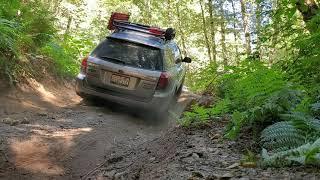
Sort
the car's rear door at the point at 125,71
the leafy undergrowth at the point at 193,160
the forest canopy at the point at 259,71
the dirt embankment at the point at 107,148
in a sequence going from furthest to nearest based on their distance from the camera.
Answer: the car's rear door at the point at 125,71
the forest canopy at the point at 259,71
the dirt embankment at the point at 107,148
the leafy undergrowth at the point at 193,160

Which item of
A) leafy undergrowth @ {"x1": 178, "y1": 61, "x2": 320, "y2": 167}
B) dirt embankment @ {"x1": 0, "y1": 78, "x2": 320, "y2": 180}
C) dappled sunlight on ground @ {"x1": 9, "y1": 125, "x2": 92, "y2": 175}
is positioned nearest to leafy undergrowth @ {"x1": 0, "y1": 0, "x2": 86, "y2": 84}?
dirt embankment @ {"x1": 0, "y1": 78, "x2": 320, "y2": 180}

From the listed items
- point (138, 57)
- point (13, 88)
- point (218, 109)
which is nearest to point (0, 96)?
point (13, 88)

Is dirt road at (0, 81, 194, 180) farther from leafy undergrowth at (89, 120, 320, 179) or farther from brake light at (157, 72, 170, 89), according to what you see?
brake light at (157, 72, 170, 89)

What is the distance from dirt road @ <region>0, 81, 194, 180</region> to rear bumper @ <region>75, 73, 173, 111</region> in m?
0.33

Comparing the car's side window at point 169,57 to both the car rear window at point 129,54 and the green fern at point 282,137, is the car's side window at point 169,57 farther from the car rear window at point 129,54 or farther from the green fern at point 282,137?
the green fern at point 282,137

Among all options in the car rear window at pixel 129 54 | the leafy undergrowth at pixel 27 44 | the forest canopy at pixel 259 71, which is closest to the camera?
the forest canopy at pixel 259 71

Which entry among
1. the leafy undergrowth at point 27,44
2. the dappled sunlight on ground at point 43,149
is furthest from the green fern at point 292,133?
the leafy undergrowth at point 27,44

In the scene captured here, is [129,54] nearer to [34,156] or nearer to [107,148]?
[107,148]

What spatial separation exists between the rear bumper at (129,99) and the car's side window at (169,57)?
765mm

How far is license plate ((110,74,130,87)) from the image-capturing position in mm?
8375

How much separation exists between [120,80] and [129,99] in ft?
1.47

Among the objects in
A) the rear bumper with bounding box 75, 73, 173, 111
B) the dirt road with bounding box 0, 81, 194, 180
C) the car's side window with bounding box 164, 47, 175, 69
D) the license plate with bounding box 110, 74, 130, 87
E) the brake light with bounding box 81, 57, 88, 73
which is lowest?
the dirt road with bounding box 0, 81, 194, 180

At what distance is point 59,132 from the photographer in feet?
21.4

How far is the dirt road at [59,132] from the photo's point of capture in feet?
16.8
